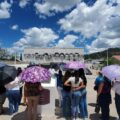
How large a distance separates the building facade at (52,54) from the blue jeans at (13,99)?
117903 mm

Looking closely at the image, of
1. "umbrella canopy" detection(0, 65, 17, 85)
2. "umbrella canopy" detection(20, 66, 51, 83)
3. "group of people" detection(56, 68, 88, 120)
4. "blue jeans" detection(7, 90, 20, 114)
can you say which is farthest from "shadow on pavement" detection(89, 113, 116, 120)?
"umbrella canopy" detection(0, 65, 17, 85)

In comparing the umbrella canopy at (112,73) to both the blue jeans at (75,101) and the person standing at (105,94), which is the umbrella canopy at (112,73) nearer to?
the person standing at (105,94)

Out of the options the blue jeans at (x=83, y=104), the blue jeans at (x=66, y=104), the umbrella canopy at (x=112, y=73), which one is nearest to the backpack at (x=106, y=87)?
the umbrella canopy at (x=112, y=73)

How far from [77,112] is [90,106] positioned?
347cm

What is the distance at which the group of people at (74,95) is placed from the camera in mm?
11953

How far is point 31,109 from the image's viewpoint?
37.9 feet

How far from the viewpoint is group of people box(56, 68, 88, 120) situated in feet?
39.2

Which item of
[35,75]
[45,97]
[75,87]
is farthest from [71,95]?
[35,75]

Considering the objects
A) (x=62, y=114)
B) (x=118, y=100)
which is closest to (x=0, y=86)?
(x=62, y=114)

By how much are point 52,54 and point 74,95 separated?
400 feet

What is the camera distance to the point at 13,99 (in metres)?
13.6

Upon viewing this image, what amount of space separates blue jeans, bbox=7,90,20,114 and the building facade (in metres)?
118

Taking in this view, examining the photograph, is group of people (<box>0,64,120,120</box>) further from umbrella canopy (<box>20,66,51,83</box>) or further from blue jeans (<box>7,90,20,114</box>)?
umbrella canopy (<box>20,66,51,83</box>)

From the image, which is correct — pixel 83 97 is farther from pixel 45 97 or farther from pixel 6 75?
pixel 6 75
